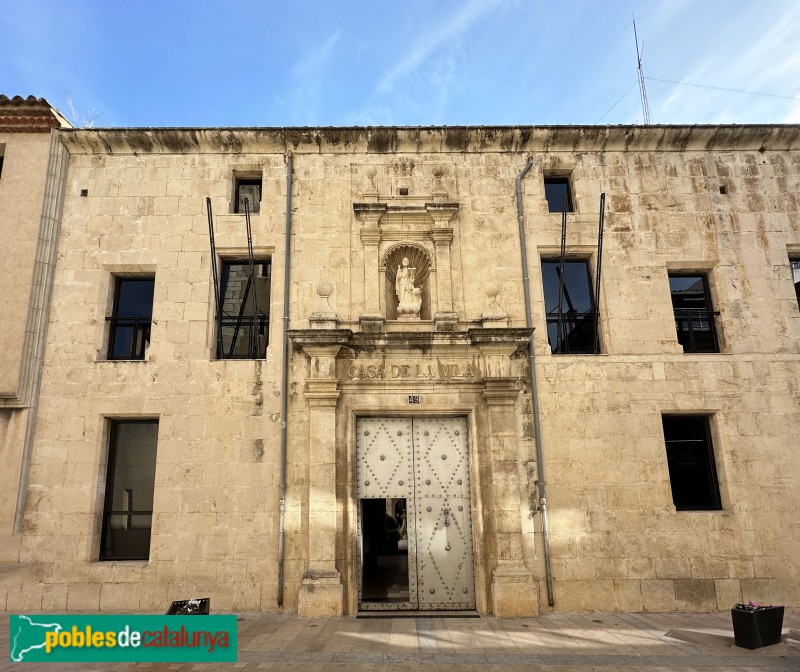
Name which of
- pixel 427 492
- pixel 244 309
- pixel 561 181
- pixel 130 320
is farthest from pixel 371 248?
pixel 130 320

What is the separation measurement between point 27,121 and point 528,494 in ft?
37.5

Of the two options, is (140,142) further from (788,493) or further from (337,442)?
(788,493)

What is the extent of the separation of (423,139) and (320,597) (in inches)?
326

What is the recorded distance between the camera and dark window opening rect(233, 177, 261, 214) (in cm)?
1035

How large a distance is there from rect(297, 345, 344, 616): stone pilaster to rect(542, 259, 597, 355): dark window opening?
4041 millimetres

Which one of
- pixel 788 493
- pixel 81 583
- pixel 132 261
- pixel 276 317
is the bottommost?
Result: pixel 81 583

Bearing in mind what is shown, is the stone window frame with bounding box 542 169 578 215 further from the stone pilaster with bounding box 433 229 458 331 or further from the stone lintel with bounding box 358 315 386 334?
the stone lintel with bounding box 358 315 386 334

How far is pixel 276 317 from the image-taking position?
9.37 metres

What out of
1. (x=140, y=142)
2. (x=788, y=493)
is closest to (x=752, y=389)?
(x=788, y=493)

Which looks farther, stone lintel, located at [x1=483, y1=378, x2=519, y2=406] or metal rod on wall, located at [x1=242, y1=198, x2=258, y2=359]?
metal rod on wall, located at [x1=242, y1=198, x2=258, y2=359]

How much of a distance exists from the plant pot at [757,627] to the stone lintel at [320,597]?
5375 millimetres

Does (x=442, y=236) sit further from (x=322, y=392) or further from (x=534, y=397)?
(x=322, y=392)

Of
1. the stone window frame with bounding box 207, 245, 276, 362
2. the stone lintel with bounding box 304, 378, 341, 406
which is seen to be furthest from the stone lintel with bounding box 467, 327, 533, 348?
the stone window frame with bounding box 207, 245, 276, 362

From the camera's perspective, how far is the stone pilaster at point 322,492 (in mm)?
7965
